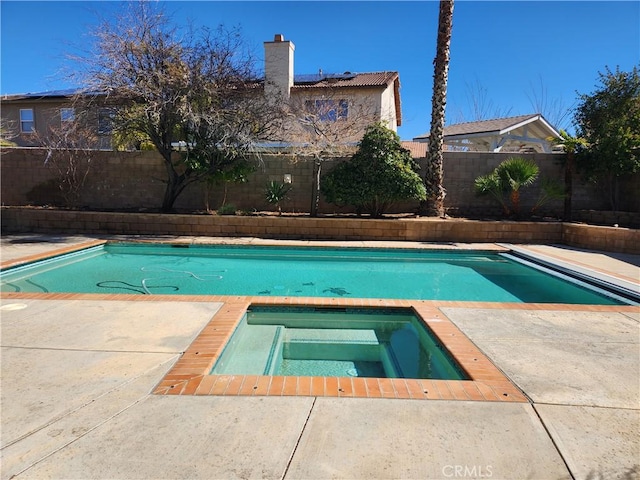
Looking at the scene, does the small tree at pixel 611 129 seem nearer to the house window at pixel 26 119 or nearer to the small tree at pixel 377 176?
the small tree at pixel 377 176

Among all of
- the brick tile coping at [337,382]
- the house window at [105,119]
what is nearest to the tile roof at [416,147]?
the house window at [105,119]

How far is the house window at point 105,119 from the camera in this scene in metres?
12.2

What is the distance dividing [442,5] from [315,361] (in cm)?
1275

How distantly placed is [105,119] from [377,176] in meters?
8.90

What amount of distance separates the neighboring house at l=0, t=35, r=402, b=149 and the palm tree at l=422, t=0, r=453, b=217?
88.5 inches

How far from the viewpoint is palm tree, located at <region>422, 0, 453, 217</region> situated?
1254 centimetres

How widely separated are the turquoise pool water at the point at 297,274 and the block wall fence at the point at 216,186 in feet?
12.7

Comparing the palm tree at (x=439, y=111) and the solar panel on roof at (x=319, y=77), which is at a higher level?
the solar panel on roof at (x=319, y=77)

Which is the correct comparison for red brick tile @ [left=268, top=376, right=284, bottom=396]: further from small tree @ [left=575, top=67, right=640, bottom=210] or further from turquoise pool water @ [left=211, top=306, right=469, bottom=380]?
small tree @ [left=575, top=67, right=640, bottom=210]

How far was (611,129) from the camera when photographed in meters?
12.7

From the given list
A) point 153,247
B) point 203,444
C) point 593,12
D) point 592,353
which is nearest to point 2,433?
point 203,444

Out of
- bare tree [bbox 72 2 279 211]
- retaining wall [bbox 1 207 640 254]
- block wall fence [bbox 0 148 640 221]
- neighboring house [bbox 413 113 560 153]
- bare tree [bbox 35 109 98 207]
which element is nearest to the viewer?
bare tree [bbox 72 2 279 211]

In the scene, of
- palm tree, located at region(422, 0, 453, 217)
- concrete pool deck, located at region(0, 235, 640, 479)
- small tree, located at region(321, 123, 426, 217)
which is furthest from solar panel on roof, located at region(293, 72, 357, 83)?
concrete pool deck, located at region(0, 235, 640, 479)

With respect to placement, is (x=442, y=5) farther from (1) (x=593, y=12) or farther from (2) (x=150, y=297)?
(2) (x=150, y=297)
